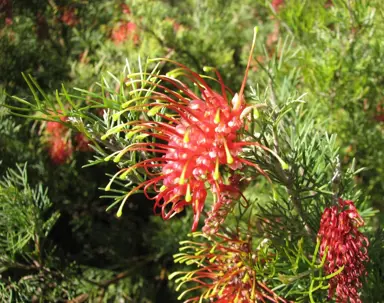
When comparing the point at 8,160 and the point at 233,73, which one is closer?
the point at 8,160

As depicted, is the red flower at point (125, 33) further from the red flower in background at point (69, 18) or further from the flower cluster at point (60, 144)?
the flower cluster at point (60, 144)

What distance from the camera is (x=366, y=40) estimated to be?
89cm

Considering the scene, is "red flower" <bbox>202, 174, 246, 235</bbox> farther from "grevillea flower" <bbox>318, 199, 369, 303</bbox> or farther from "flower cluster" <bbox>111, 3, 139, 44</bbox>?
"flower cluster" <bbox>111, 3, 139, 44</bbox>

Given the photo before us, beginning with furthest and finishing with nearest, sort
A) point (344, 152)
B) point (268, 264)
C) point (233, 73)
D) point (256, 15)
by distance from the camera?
point (256, 15)
point (233, 73)
point (344, 152)
point (268, 264)

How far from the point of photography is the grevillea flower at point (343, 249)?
45 cm

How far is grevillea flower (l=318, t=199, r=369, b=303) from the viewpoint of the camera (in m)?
0.45

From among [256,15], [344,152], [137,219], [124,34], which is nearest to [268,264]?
[344,152]

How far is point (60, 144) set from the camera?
0.92 meters

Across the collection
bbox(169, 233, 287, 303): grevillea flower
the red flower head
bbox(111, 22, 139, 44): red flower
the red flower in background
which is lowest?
the red flower head

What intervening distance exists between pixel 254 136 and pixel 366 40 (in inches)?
23.6

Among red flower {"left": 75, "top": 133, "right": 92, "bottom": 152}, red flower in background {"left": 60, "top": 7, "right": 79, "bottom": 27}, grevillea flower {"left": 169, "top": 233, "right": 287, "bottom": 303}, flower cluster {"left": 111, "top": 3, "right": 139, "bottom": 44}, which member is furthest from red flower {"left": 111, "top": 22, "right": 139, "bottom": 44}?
grevillea flower {"left": 169, "top": 233, "right": 287, "bottom": 303}

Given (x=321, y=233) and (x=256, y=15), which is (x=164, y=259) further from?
(x=256, y=15)

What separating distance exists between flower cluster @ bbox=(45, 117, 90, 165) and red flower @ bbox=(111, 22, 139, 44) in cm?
32

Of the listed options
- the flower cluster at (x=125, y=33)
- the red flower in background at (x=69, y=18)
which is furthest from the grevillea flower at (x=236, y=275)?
the red flower in background at (x=69, y=18)
